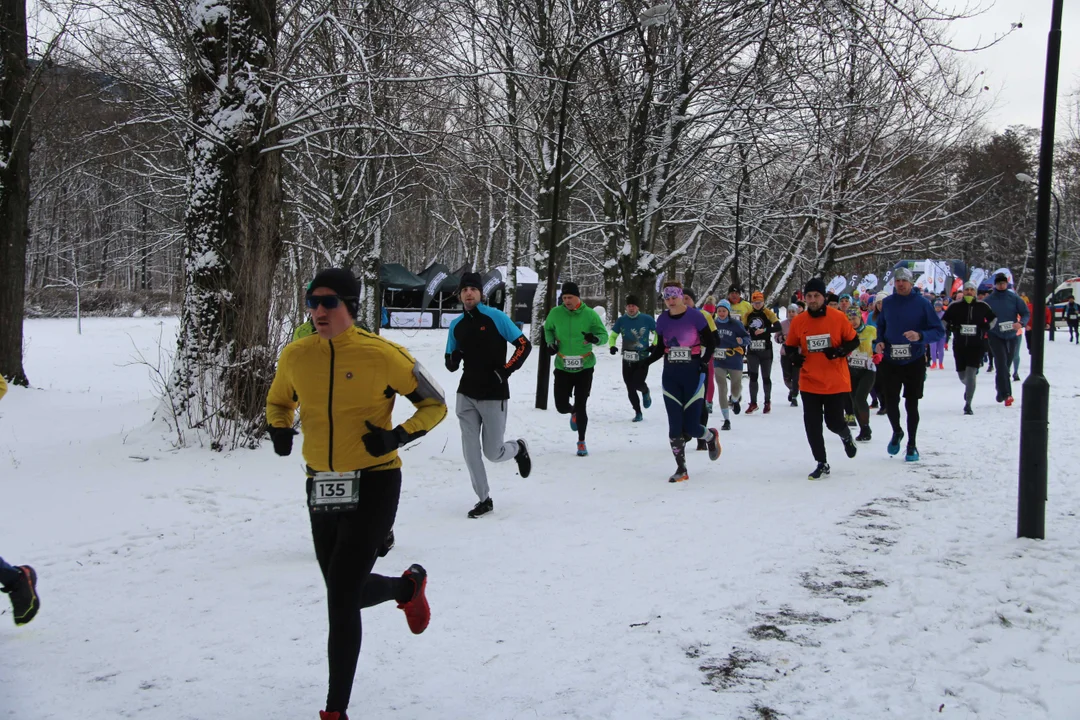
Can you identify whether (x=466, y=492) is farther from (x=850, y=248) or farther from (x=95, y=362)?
(x=850, y=248)

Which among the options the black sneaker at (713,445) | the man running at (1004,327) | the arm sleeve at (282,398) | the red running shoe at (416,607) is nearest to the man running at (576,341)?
the black sneaker at (713,445)

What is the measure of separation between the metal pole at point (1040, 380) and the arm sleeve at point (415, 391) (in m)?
4.17

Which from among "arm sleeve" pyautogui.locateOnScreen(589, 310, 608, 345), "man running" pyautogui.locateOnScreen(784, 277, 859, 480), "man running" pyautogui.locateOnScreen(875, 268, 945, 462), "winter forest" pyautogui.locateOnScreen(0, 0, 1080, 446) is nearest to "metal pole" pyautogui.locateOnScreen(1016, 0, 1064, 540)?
"winter forest" pyautogui.locateOnScreen(0, 0, 1080, 446)

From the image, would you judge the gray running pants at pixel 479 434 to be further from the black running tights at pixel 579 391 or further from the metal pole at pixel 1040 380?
the metal pole at pixel 1040 380

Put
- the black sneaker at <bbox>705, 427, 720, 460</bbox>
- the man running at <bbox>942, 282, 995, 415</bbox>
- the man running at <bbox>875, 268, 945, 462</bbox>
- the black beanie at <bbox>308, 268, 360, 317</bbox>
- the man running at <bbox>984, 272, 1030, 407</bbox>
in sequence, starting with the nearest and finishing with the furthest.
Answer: the black beanie at <bbox>308, 268, 360, 317</bbox> < the black sneaker at <bbox>705, 427, 720, 460</bbox> < the man running at <bbox>875, 268, 945, 462</bbox> < the man running at <bbox>942, 282, 995, 415</bbox> < the man running at <bbox>984, 272, 1030, 407</bbox>

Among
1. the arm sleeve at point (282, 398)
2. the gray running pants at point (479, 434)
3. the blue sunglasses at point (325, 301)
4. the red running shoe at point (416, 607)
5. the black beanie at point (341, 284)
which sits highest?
the black beanie at point (341, 284)

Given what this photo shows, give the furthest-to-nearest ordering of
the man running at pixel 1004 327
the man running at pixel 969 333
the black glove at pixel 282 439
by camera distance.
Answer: the man running at pixel 1004 327 → the man running at pixel 969 333 → the black glove at pixel 282 439

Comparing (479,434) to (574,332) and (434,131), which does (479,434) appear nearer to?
(574,332)

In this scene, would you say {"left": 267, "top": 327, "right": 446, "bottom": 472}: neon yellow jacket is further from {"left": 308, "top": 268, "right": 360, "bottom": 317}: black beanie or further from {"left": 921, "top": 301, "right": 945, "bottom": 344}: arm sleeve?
{"left": 921, "top": 301, "right": 945, "bottom": 344}: arm sleeve

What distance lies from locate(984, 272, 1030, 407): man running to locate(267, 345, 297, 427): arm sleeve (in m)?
13.5

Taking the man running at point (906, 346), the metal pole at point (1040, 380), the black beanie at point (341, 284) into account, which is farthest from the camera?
the man running at point (906, 346)

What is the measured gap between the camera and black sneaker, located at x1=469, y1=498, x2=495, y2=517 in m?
7.38

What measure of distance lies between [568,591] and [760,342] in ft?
32.2

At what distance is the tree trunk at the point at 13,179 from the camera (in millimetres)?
13297
